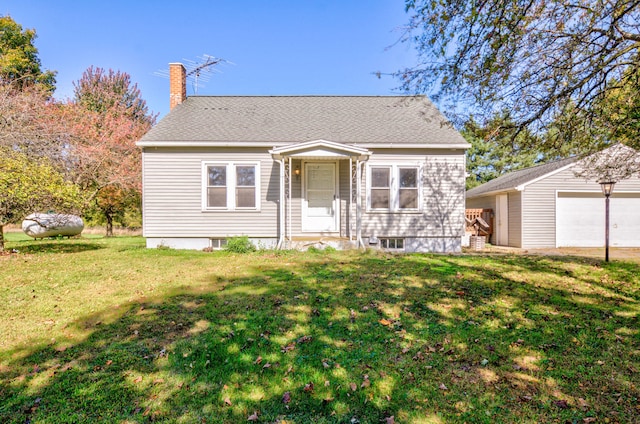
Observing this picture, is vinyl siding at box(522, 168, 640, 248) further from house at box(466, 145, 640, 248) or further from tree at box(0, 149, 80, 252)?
tree at box(0, 149, 80, 252)

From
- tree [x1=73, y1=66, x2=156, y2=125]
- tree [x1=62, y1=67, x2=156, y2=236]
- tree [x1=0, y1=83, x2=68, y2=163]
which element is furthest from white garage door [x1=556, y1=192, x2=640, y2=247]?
tree [x1=73, y1=66, x2=156, y2=125]

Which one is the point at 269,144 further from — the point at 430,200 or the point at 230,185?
the point at 430,200

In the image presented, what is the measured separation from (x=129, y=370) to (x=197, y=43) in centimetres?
1500

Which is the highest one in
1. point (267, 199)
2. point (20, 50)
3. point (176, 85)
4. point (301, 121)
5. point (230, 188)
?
point (20, 50)

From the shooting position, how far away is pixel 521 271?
262 inches

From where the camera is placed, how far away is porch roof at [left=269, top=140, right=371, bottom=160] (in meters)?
9.43

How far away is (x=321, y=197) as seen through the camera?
10.9m

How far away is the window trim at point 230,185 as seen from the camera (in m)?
10.6

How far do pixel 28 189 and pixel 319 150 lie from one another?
24.8ft

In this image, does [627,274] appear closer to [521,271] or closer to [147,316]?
[521,271]

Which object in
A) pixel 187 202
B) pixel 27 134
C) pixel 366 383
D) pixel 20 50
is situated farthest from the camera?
pixel 20 50

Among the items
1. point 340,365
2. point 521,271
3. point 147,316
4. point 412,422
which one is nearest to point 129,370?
point 147,316

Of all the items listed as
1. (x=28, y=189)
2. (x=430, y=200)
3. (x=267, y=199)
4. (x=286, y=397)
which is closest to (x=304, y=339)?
(x=286, y=397)

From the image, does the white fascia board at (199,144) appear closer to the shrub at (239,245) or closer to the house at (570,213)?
the shrub at (239,245)
